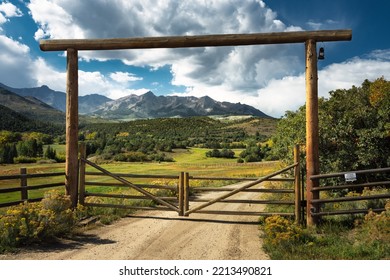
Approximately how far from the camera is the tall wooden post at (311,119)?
8.84 m

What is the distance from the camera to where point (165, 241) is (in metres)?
7.89

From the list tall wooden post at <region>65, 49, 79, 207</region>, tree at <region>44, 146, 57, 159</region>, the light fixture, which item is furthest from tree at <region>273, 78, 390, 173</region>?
tree at <region>44, 146, 57, 159</region>

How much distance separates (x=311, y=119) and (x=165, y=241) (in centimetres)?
517

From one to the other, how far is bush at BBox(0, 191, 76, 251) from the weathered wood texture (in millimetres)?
4629

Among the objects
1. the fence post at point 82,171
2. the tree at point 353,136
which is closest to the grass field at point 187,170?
the tree at point 353,136

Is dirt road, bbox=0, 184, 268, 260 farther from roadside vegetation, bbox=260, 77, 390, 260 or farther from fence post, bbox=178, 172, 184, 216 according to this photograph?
roadside vegetation, bbox=260, 77, 390, 260

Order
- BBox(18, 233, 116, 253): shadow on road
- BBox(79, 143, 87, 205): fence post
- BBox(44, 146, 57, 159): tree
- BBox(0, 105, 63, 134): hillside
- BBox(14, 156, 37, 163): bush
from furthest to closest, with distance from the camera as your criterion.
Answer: BBox(0, 105, 63, 134): hillside < BBox(14, 156, 37, 163): bush < BBox(44, 146, 57, 159): tree < BBox(79, 143, 87, 205): fence post < BBox(18, 233, 116, 253): shadow on road

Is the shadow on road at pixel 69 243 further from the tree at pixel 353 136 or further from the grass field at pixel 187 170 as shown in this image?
the grass field at pixel 187 170

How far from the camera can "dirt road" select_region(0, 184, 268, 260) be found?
690 centimetres

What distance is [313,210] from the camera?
8773mm

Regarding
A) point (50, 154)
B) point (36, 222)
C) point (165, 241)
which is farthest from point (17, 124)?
point (165, 241)

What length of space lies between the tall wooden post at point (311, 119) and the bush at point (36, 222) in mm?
6601
